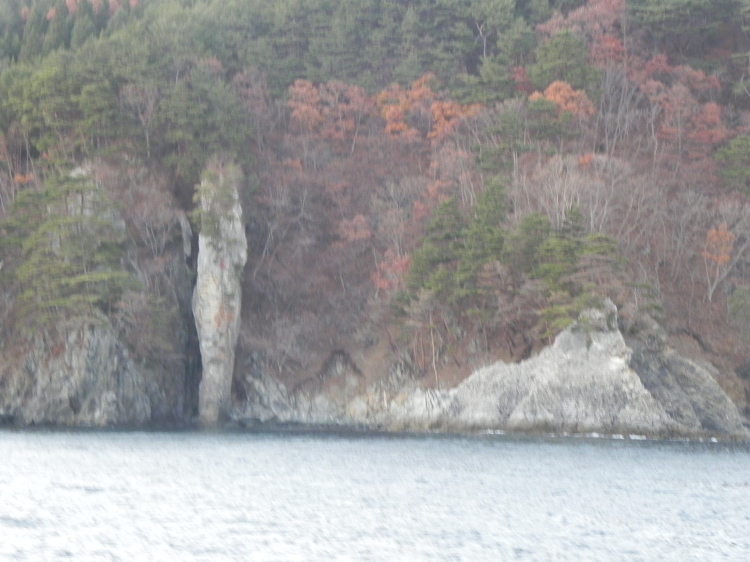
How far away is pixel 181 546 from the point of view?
15078 millimetres

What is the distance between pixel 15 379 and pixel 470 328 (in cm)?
1813

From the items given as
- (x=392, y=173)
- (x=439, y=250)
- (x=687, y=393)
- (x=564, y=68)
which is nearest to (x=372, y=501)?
(x=687, y=393)

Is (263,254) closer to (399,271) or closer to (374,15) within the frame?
(399,271)

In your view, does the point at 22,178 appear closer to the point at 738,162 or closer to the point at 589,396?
the point at 589,396

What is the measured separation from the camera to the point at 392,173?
49.2 m

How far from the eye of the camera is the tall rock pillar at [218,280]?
42.5 metres

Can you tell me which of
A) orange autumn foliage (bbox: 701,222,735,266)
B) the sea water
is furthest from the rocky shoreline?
orange autumn foliage (bbox: 701,222,735,266)

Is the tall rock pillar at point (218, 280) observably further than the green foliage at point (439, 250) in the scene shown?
Yes

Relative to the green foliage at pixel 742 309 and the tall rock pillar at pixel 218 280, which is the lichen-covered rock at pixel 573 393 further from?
the tall rock pillar at pixel 218 280

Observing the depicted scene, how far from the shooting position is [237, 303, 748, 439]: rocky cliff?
113 ft

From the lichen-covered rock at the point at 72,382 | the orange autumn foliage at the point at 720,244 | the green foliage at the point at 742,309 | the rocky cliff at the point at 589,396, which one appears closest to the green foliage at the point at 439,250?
the rocky cliff at the point at 589,396

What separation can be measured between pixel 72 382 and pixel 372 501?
73.4 ft

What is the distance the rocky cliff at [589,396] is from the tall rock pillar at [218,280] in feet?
25.2

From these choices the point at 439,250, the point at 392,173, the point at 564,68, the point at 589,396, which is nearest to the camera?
the point at 589,396
